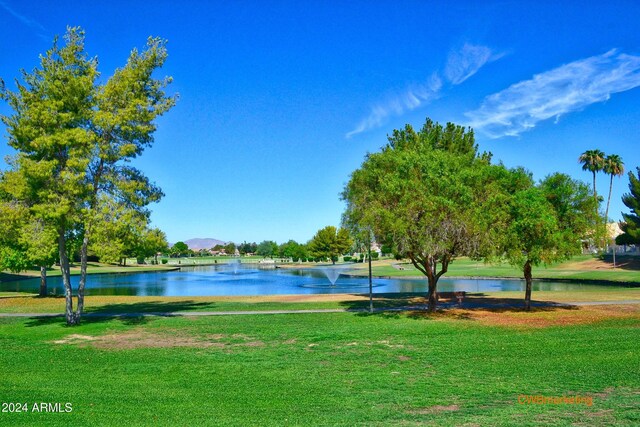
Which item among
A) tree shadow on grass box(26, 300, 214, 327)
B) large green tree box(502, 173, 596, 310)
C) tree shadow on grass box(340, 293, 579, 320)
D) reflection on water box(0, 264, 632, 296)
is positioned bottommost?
reflection on water box(0, 264, 632, 296)

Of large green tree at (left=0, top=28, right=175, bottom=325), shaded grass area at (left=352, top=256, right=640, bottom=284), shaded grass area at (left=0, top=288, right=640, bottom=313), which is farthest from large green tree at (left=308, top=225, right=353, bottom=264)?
large green tree at (left=0, top=28, right=175, bottom=325)

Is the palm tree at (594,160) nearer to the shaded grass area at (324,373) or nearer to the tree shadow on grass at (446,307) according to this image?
the tree shadow on grass at (446,307)

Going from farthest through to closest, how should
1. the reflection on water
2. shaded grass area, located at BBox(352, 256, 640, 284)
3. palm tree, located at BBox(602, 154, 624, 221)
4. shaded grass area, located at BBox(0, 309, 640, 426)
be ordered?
1. palm tree, located at BBox(602, 154, 624, 221)
2. shaded grass area, located at BBox(352, 256, 640, 284)
3. the reflection on water
4. shaded grass area, located at BBox(0, 309, 640, 426)

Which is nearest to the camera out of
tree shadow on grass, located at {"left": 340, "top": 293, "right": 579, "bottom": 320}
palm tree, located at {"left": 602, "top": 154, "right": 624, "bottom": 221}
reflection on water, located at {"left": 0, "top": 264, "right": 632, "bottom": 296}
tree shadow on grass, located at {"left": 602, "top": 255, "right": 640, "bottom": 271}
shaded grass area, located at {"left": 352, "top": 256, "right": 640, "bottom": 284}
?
tree shadow on grass, located at {"left": 340, "top": 293, "right": 579, "bottom": 320}

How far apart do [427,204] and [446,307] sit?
946cm

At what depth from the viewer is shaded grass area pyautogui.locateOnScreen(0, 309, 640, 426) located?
10.4m

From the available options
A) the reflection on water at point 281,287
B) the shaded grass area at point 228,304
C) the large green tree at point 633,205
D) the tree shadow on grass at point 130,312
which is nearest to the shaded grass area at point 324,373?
the tree shadow on grass at point 130,312

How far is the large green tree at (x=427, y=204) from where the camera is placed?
76.4 feet

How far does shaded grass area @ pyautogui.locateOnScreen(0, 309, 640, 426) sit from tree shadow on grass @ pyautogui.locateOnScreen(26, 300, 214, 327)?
83.1 inches

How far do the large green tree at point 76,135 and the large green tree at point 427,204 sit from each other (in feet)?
34.5

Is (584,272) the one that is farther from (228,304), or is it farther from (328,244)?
(328,244)

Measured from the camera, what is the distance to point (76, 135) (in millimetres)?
22344

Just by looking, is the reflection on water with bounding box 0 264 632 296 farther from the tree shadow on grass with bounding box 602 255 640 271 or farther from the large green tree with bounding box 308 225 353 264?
the large green tree with bounding box 308 225 353 264

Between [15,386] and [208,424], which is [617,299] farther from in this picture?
[15,386]
